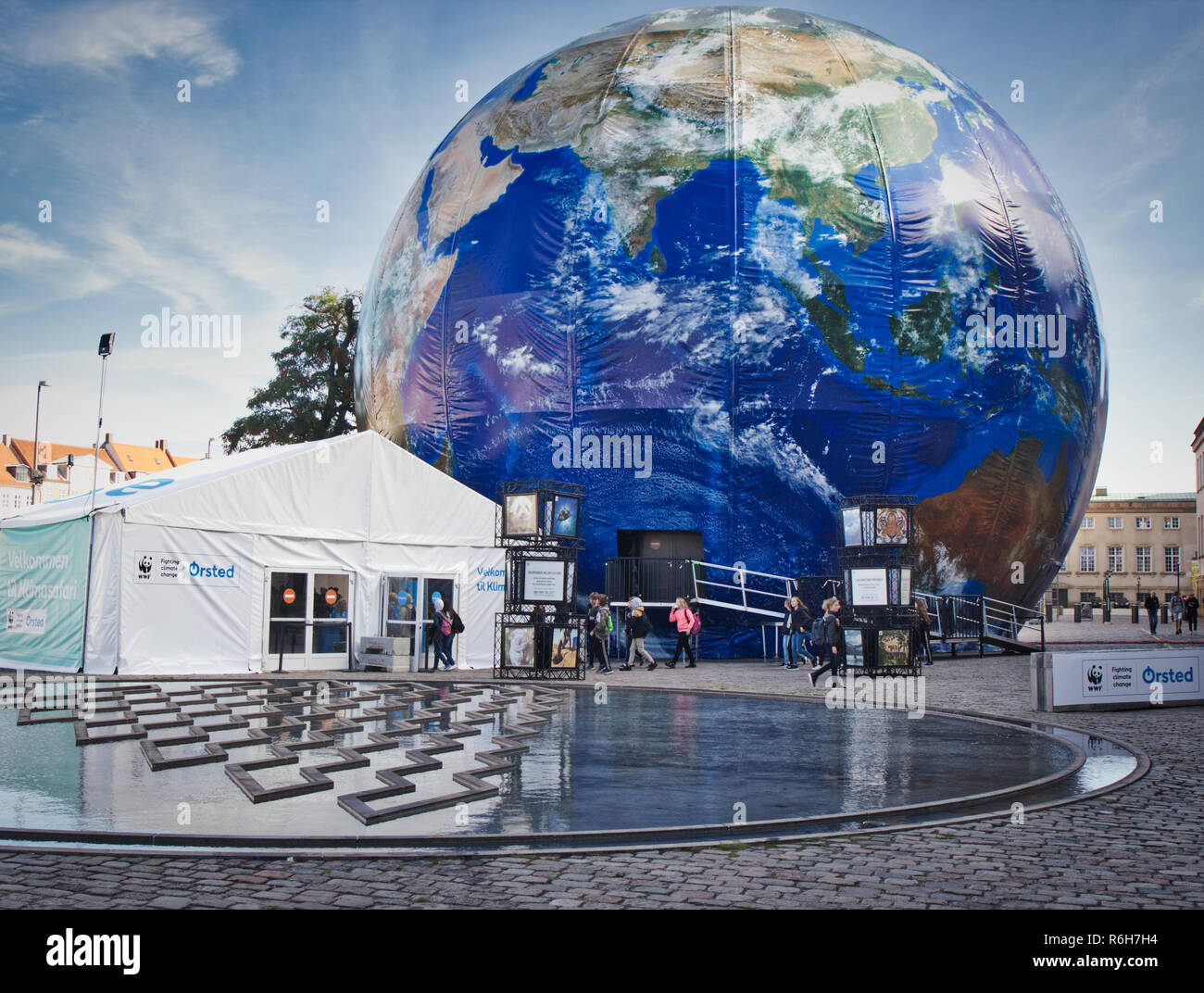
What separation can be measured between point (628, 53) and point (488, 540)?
42.7 feet

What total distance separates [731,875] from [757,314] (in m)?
19.7

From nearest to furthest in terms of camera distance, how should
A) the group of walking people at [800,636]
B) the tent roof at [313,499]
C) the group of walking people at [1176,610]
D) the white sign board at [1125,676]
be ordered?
the white sign board at [1125,676], the tent roof at [313,499], the group of walking people at [800,636], the group of walking people at [1176,610]

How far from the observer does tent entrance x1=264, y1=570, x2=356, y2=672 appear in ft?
65.5

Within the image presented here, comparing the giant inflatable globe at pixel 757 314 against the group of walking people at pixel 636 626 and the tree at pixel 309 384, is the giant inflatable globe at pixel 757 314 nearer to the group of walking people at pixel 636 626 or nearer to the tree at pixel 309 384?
the group of walking people at pixel 636 626

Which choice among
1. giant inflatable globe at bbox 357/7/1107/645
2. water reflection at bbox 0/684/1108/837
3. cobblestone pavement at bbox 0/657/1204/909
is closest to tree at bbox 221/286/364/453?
giant inflatable globe at bbox 357/7/1107/645

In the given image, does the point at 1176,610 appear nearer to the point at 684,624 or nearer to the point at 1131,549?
the point at 684,624

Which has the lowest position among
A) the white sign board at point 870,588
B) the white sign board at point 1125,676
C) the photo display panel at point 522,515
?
the white sign board at point 1125,676

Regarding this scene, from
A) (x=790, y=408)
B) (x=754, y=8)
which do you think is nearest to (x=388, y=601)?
(x=790, y=408)

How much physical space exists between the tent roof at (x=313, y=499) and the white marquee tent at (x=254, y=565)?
27 millimetres

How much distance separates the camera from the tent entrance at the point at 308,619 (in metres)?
20.0

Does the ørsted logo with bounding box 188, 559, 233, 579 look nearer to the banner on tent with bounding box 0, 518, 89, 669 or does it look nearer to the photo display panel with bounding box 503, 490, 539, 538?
the banner on tent with bounding box 0, 518, 89, 669

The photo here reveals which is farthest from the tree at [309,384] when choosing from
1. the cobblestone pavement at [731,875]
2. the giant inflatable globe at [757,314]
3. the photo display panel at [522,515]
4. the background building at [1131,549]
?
the background building at [1131,549]

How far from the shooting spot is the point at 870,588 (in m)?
19.1

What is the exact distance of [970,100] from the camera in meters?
28.0
